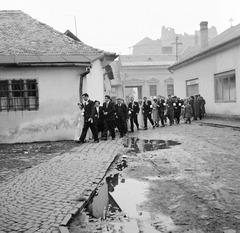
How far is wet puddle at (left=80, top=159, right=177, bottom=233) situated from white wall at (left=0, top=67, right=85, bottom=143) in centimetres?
712

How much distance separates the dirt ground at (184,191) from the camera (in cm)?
390

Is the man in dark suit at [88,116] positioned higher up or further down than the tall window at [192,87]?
further down

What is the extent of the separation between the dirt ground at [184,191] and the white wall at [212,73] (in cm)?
972

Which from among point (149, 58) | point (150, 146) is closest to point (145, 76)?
point (149, 58)

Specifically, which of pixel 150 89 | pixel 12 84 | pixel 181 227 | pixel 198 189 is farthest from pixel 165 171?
pixel 150 89

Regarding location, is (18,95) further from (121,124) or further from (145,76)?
(145,76)

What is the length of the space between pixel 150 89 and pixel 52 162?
36.9 metres

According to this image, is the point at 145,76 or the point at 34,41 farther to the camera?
the point at 145,76

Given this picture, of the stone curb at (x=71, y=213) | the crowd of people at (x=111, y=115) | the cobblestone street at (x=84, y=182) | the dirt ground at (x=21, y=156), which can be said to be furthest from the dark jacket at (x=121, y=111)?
the stone curb at (x=71, y=213)

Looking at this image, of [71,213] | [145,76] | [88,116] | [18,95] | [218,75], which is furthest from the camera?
[145,76]

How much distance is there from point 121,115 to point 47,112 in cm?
314

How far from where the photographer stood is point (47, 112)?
1283cm

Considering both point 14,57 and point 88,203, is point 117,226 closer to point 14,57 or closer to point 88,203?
point 88,203

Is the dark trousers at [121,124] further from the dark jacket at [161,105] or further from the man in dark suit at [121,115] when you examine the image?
the dark jacket at [161,105]
